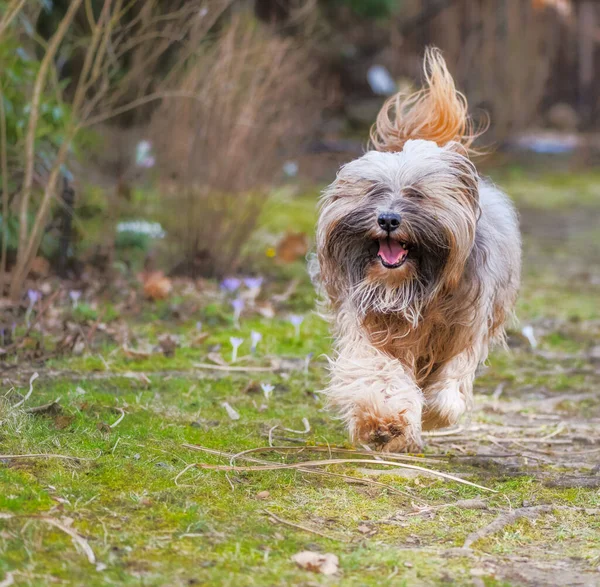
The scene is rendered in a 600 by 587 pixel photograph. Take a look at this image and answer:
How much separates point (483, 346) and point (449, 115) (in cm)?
109

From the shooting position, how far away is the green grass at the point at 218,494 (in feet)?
9.45

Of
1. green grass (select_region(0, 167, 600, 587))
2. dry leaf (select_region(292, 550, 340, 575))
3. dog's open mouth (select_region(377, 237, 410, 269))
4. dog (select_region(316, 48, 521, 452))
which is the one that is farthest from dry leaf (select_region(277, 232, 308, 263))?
dry leaf (select_region(292, 550, 340, 575))

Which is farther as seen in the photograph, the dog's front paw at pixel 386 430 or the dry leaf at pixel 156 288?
the dry leaf at pixel 156 288

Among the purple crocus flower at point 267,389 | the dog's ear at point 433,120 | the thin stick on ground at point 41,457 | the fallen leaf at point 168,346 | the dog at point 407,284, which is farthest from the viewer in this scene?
the fallen leaf at point 168,346

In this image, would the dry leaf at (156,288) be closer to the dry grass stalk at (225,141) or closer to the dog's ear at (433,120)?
the dry grass stalk at (225,141)

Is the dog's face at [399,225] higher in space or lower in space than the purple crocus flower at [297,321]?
higher

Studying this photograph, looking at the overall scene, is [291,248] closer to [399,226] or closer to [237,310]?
[237,310]

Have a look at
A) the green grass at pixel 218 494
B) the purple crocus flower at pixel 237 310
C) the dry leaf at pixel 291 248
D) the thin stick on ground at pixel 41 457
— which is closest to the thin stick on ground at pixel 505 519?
the green grass at pixel 218 494

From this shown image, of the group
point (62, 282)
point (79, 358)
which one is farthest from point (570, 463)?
point (62, 282)

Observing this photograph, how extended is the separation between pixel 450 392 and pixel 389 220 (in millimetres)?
870

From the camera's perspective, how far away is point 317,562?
2930 millimetres

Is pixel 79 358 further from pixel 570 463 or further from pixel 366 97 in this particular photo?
pixel 366 97

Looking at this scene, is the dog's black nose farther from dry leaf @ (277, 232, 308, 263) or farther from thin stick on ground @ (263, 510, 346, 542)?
dry leaf @ (277, 232, 308, 263)

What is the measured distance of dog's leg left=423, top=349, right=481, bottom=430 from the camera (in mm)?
4520
